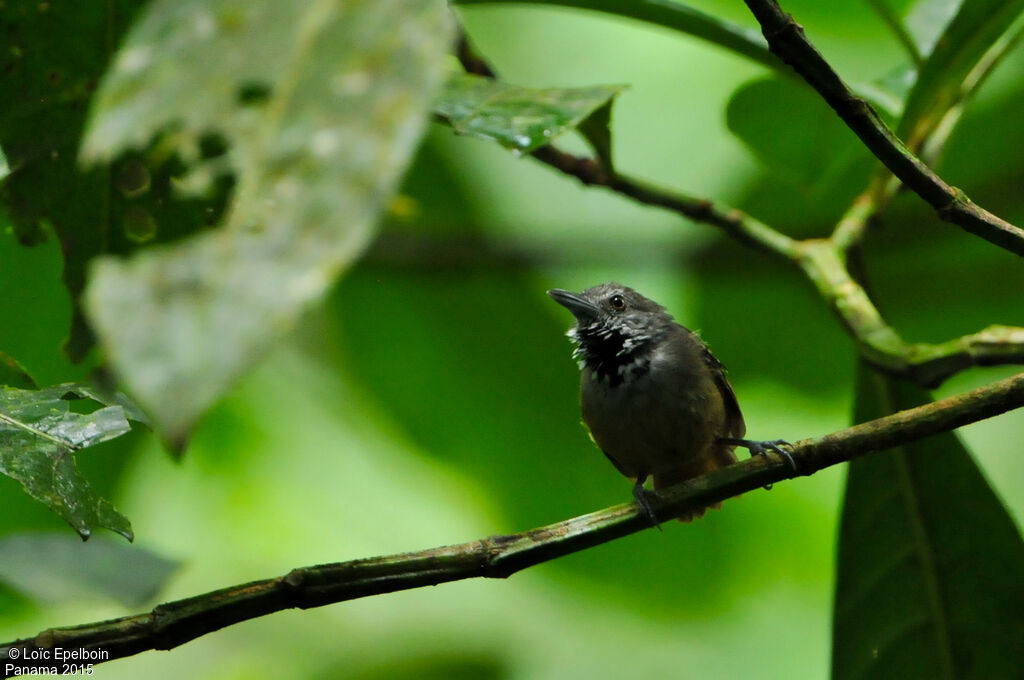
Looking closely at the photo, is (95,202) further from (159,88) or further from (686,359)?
(686,359)

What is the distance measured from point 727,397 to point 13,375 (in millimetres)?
2010

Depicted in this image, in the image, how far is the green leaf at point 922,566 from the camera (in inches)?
91.6

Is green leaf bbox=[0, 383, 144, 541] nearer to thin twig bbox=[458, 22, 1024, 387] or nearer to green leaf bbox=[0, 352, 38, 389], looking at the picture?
green leaf bbox=[0, 352, 38, 389]

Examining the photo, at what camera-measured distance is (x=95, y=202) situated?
64.3 inches

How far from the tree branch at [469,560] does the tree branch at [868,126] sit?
0.27m

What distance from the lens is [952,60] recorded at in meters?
2.40

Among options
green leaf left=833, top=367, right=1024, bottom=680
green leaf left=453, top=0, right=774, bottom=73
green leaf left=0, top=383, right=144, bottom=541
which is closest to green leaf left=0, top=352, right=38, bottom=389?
green leaf left=0, top=383, right=144, bottom=541

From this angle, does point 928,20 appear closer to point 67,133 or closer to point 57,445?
point 67,133

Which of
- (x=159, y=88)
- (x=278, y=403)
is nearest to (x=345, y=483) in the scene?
(x=278, y=403)

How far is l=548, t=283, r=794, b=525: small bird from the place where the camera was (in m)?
2.88

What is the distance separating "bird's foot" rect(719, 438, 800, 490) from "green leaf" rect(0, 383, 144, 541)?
1.18 metres

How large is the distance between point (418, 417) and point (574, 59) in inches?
82.3

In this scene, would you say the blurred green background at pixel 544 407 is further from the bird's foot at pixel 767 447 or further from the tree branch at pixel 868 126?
the tree branch at pixel 868 126

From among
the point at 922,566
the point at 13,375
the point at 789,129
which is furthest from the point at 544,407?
the point at 13,375
